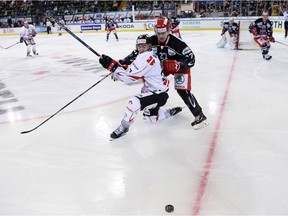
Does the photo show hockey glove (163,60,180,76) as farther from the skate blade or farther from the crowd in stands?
the crowd in stands

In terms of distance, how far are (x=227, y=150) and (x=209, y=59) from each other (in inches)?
195

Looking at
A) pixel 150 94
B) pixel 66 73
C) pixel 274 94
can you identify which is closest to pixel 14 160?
pixel 150 94

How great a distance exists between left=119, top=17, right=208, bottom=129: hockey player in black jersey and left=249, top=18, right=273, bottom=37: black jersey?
4588mm

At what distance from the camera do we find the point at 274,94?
171 inches

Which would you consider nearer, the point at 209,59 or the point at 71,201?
the point at 71,201

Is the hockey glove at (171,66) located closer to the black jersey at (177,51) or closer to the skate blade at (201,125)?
the black jersey at (177,51)

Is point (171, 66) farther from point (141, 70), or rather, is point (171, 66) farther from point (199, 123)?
point (199, 123)

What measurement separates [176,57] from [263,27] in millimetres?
4686

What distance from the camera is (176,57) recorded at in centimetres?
318

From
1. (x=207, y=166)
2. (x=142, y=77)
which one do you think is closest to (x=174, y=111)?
(x=142, y=77)

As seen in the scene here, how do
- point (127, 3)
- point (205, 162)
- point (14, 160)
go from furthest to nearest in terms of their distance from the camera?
1. point (127, 3)
2. point (14, 160)
3. point (205, 162)

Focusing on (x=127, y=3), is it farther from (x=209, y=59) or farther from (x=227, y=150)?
(x=227, y=150)

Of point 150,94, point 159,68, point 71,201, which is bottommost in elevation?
point 71,201

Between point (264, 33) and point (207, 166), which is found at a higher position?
point (264, 33)
